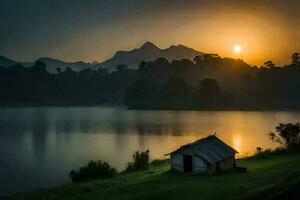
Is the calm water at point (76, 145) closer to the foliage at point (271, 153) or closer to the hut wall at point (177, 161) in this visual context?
the foliage at point (271, 153)

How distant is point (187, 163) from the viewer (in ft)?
156

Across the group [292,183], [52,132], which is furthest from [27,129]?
[292,183]

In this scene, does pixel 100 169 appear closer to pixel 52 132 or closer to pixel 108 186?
pixel 108 186

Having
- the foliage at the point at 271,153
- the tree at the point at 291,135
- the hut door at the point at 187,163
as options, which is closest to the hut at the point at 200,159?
the hut door at the point at 187,163

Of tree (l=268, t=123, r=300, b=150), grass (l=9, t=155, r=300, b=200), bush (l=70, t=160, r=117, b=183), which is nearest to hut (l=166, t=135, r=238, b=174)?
grass (l=9, t=155, r=300, b=200)

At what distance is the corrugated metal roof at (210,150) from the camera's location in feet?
154

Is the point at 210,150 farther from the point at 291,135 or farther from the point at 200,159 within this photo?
the point at 291,135

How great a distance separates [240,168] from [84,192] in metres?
18.3

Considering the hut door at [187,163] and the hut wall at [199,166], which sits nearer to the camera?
the hut wall at [199,166]

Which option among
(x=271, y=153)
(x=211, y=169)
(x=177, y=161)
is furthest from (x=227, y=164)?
(x=271, y=153)

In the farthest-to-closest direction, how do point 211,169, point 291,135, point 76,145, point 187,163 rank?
point 76,145 < point 291,135 < point 187,163 < point 211,169

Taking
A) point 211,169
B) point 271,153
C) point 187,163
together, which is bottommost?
point 211,169

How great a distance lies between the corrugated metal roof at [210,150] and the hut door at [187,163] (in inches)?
38.1

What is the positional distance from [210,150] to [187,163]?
3.37 m
